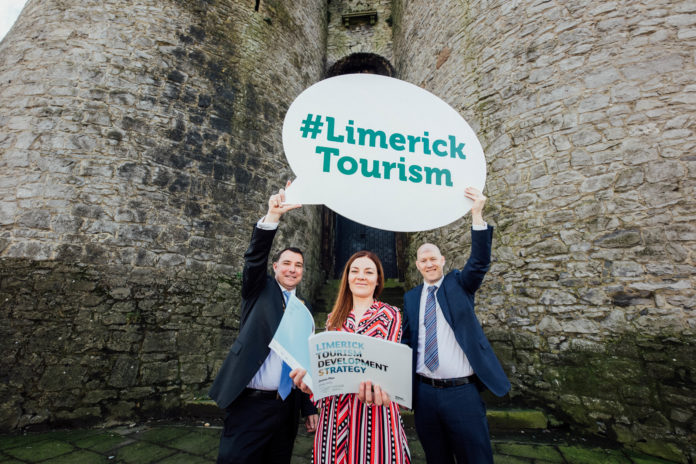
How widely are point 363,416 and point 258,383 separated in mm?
549

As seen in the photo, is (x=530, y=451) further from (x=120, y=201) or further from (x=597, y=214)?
(x=120, y=201)

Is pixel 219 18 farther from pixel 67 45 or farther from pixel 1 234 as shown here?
pixel 1 234

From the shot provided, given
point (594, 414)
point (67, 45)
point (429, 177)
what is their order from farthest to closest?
point (67, 45)
point (594, 414)
point (429, 177)

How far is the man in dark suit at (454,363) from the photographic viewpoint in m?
1.44

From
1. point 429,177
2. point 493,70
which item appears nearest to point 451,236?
point 493,70

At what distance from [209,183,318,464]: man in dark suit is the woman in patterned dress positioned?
24cm

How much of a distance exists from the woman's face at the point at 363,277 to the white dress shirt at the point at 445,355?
1.44 feet

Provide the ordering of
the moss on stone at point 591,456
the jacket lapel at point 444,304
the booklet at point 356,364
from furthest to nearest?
1. the moss on stone at point 591,456
2. the jacket lapel at point 444,304
3. the booklet at point 356,364

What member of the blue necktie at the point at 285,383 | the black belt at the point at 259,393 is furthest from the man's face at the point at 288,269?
the black belt at the point at 259,393

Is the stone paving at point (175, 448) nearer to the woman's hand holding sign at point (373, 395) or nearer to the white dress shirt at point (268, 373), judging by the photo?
the white dress shirt at point (268, 373)

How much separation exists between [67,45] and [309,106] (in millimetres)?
4517

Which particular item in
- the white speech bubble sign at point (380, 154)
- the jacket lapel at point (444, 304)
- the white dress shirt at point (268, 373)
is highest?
the white speech bubble sign at point (380, 154)

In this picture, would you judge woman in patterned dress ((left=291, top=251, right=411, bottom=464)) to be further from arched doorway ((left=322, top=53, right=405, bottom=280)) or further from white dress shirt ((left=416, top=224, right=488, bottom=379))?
arched doorway ((left=322, top=53, right=405, bottom=280))

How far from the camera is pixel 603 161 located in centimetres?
307
